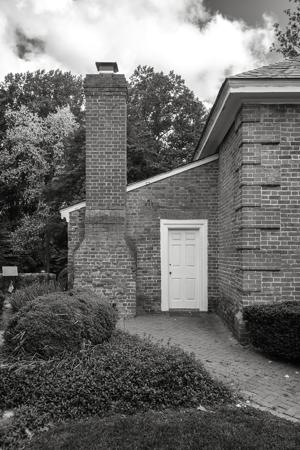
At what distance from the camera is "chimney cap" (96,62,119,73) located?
8445mm

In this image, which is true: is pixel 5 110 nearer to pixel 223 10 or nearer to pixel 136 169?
pixel 136 169

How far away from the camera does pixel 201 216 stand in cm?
883

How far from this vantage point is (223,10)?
8.31m

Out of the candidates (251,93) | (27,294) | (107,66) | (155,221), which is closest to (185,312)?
(155,221)

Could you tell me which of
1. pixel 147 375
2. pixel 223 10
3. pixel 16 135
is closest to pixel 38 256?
pixel 16 135

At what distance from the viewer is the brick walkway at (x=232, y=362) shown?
396 centimetres

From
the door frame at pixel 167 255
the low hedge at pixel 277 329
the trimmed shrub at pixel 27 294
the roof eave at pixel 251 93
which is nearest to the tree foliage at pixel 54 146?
the door frame at pixel 167 255

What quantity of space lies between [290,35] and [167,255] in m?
18.6

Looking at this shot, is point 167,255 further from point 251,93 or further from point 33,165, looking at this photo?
point 33,165

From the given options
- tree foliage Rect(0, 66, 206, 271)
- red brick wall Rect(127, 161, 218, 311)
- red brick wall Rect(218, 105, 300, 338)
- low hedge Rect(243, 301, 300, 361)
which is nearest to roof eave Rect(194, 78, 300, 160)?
red brick wall Rect(218, 105, 300, 338)

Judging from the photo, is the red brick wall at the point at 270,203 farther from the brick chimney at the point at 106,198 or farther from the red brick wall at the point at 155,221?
the brick chimney at the point at 106,198

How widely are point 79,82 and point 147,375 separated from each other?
27739 mm

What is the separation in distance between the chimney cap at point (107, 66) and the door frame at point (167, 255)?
3759mm

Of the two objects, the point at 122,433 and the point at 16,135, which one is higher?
the point at 16,135
